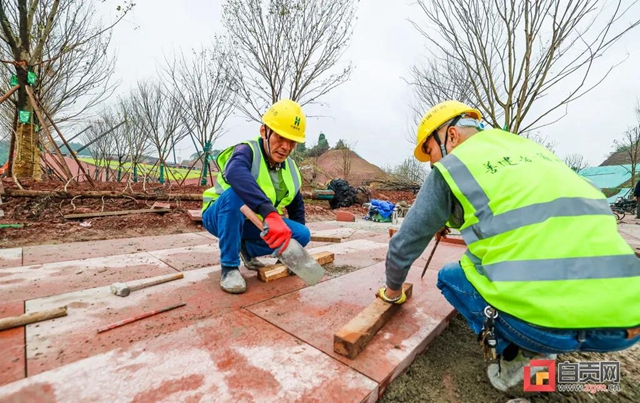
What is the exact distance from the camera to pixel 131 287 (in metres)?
1.87

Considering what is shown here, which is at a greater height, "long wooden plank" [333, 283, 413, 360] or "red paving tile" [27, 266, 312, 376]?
"long wooden plank" [333, 283, 413, 360]

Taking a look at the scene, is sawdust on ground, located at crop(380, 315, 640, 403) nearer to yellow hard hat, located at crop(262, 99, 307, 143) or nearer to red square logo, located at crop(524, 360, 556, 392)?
red square logo, located at crop(524, 360, 556, 392)

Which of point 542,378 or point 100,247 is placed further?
point 100,247

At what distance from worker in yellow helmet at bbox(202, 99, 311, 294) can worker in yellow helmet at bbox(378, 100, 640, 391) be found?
885mm

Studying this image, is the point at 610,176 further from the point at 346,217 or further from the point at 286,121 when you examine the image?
the point at 286,121

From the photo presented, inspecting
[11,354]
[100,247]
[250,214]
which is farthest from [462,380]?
[100,247]

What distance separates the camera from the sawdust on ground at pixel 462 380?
118 centimetres

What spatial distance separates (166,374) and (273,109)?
63.8 inches

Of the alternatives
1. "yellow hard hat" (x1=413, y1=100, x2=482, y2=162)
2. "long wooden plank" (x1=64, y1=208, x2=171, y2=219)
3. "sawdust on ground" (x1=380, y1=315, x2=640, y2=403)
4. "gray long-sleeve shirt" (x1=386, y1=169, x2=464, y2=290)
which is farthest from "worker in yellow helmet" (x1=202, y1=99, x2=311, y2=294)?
"long wooden plank" (x1=64, y1=208, x2=171, y2=219)

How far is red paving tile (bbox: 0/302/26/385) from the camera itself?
107 centimetres

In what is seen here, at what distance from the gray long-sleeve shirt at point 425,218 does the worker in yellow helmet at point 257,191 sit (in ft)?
2.11

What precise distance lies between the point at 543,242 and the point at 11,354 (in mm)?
1994

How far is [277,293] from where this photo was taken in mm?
1979

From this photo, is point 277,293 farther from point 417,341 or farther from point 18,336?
point 18,336
